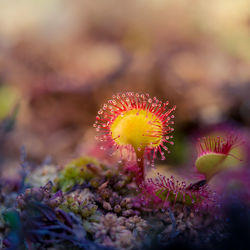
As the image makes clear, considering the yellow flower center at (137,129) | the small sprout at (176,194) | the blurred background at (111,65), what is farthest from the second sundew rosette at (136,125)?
the blurred background at (111,65)

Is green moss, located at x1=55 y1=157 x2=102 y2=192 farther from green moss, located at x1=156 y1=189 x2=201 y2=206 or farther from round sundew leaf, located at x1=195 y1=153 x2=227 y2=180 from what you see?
round sundew leaf, located at x1=195 y1=153 x2=227 y2=180

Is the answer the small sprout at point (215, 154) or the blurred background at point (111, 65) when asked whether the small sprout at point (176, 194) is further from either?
the blurred background at point (111, 65)

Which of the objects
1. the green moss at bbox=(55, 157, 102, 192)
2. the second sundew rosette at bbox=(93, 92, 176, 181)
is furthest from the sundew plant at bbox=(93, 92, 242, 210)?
the green moss at bbox=(55, 157, 102, 192)

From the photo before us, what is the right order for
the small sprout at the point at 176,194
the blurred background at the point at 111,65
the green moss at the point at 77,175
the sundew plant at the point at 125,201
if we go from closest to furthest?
the sundew plant at the point at 125,201, the small sprout at the point at 176,194, the green moss at the point at 77,175, the blurred background at the point at 111,65

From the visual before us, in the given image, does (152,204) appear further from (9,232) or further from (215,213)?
(9,232)

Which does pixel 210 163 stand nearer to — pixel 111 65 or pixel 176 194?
pixel 176 194

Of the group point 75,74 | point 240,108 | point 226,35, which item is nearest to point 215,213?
point 240,108
